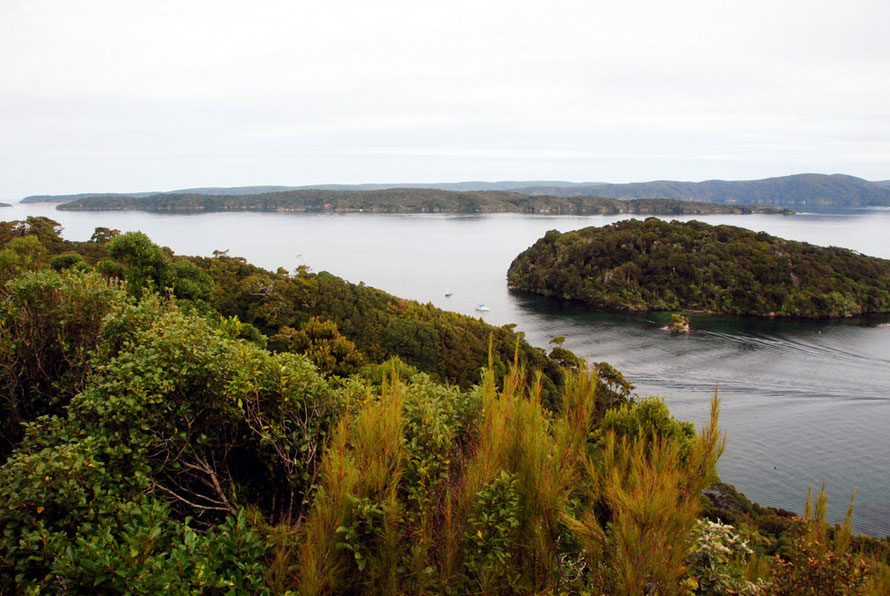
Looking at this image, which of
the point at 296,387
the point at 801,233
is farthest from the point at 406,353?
the point at 801,233

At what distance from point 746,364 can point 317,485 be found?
4386cm

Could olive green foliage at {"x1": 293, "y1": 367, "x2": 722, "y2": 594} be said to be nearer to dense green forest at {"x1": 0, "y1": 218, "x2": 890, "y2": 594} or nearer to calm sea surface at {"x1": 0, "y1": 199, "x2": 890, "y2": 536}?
dense green forest at {"x1": 0, "y1": 218, "x2": 890, "y2": 594}

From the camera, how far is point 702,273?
6331cm

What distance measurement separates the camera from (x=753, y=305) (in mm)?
57531

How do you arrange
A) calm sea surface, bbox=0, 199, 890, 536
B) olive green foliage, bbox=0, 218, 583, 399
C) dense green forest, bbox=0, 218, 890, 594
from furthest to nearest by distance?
olive green foliage, bbox=0, 218, 583, 399 < calm sea surface, bbox=0, 199, 890, 536 < dense green forest, bbox=0, 218, 890, 594

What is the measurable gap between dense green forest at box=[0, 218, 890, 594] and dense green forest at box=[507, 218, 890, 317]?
6039 cm

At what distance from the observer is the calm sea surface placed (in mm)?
24328

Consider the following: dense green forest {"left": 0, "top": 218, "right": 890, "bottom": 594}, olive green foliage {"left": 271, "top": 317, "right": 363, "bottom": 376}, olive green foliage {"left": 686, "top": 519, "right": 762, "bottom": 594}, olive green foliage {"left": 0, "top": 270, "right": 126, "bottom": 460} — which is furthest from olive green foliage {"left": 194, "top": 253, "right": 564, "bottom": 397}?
olive green foliage {"left": 686, "top": 519, "right": 762, "bottom": 594}

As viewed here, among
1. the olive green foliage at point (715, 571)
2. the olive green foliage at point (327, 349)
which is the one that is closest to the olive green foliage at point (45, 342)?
the olive green foliage at point (715, 571)

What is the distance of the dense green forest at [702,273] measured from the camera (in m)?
57.3

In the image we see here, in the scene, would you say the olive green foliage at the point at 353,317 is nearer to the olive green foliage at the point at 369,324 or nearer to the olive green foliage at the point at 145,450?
the olive green foliage at the point at 369,324

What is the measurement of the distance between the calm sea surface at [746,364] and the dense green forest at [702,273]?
142 inches

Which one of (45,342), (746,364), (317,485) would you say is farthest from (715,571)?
(746,364)

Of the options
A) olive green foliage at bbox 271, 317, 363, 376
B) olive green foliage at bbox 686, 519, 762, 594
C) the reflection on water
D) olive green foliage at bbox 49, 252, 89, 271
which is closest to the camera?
olive green foliage at bbox 686, 519, 762, 594
